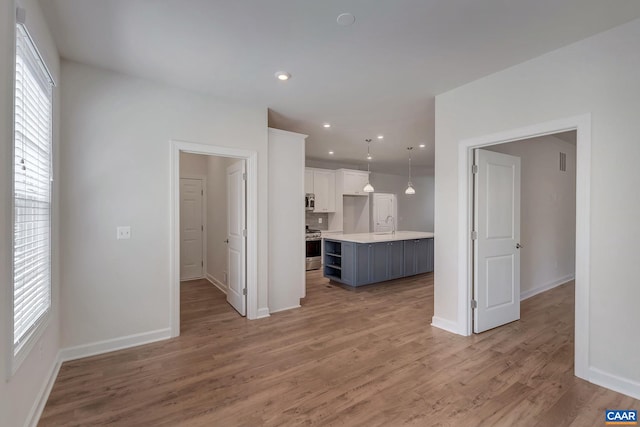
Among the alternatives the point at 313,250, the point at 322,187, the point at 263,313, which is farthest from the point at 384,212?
the point at 263,313

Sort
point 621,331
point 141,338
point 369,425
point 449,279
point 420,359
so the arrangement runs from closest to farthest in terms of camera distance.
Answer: point 369,425 < point 621,331 < point 420,359 < point 141,338 < point 449,279

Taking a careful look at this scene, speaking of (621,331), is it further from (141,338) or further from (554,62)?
(141,338)

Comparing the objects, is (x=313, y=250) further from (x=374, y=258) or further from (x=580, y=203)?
(x=580, y=203)

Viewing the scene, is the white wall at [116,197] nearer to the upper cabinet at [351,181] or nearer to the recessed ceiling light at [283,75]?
the recessed ceiling light at [283,75]

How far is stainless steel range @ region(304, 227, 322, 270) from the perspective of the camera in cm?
679

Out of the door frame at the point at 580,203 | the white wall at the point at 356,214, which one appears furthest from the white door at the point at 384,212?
the door frame at the point at 580,203

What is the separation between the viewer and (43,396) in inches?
81.2

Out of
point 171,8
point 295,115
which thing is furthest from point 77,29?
point 295,115

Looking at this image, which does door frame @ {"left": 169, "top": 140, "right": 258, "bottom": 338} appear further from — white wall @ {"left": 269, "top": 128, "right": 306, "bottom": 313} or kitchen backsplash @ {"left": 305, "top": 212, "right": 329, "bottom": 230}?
kitchen backsplash @ {"left": 305, "top": 212, "right": 329, "bottom": 230}

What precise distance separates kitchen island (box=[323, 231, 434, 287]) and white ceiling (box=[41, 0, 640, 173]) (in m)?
2.59

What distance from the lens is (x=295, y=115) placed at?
413 cm

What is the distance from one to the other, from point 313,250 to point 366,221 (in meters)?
2.24

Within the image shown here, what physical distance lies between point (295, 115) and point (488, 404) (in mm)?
3744

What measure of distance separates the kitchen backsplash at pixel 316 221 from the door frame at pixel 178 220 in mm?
3869
